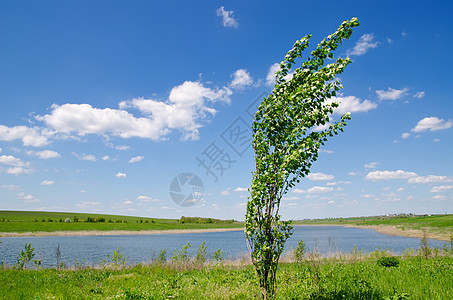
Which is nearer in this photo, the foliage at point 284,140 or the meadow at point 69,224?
the foliage at point 284,140

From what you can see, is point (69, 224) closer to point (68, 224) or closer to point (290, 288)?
point (68, 224)

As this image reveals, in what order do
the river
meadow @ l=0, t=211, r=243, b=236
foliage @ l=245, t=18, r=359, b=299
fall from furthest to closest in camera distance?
meadow @ l=0, t=211, r=243, b=236 < the river < foliage @ l=245, t=18, r=359, b=299

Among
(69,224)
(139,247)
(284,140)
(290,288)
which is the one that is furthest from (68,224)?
(284,140)

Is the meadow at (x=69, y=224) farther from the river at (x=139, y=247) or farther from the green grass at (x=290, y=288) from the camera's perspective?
the green grass at (x=290, y=288)

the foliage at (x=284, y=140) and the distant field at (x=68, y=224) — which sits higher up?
the foliage at (x=284, y=140)

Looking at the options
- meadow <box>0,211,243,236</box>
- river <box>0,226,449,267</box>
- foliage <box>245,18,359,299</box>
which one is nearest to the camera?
foliage <box>245,18,359,299</box>

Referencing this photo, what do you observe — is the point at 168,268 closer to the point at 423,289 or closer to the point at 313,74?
the point at 423,289

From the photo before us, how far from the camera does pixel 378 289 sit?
25.5 feet

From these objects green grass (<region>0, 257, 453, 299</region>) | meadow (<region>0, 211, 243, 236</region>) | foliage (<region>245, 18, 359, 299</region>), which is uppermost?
foliage (<region>245, 18, 359, 299</region>)

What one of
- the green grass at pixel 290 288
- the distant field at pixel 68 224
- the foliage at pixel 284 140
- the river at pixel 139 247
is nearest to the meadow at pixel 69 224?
the distant field at pixel 68 224

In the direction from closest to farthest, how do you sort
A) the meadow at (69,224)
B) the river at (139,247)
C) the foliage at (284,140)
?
the foliage at (284,140) → the river at (139,247) → the meadow at (69,224)

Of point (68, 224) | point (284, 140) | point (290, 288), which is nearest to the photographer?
point (284, 140)

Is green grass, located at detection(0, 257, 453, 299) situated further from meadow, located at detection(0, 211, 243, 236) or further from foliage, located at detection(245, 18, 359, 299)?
meadow, located at detection(0, 211, 243, 236)

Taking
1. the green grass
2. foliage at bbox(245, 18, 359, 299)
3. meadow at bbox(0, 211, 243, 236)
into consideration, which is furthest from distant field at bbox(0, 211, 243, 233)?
foliage at bbox(245, 18, 359, 299)
